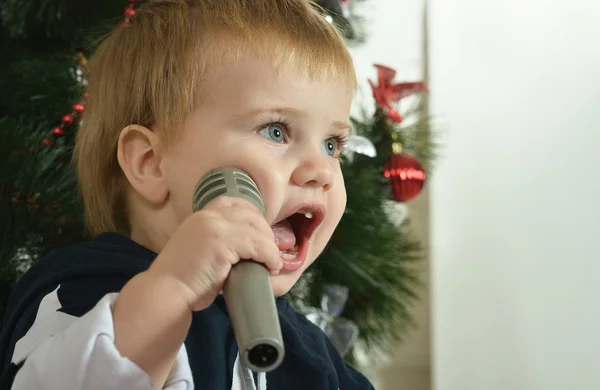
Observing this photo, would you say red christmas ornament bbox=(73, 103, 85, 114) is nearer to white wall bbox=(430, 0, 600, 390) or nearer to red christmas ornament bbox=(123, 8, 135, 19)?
red christmas ornament bbox=(123, 8, 135, 19)

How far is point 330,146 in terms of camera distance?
673 mm

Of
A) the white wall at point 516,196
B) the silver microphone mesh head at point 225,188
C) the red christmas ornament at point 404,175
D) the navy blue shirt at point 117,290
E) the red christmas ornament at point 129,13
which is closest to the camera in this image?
the silver microphone mesh head at point 225,188

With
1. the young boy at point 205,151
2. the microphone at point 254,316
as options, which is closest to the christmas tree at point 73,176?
the young boy at point 205,151

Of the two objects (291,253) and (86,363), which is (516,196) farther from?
(86,363)

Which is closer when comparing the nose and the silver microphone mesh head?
the silver microphone mesh head

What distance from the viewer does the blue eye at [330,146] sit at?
660 mm

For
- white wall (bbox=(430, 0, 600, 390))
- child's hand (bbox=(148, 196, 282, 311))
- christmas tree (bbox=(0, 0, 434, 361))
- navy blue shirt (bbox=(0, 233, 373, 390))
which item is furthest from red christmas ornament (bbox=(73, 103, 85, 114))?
white wall (bbox=(430, 0, 600, 390))

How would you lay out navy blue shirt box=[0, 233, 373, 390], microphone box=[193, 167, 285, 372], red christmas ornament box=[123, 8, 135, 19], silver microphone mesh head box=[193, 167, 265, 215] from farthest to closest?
red christmas ornament box=[123, 8, 135, 19]
navy blue shirt box=[0, 233, 373, 390]
silver microphone mesh head box=[193, 167, 265, 215]
microphone box=[193, 167, 285, 372]

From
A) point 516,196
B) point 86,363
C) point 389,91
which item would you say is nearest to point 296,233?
point 86,363

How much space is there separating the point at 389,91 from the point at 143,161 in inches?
18.6

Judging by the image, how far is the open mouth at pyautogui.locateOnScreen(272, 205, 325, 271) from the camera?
62cm

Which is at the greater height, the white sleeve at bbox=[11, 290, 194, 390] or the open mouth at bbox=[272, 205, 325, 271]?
the white sleeve at bbox=[11, 290, 194, 390]

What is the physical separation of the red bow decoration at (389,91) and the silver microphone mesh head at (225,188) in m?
0.54

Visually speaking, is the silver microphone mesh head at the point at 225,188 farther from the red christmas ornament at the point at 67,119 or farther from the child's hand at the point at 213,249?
the red christmas ornament at the point at 67,119
